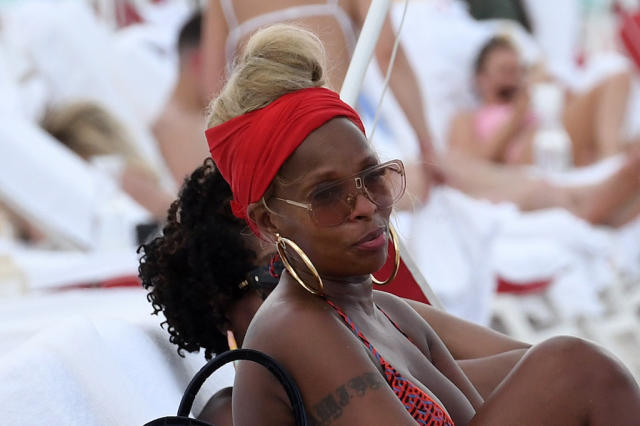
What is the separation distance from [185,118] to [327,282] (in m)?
4.52

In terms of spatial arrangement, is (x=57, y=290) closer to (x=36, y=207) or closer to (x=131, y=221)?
(x=131, y=221)

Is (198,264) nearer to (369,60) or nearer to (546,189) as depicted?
(369,60)

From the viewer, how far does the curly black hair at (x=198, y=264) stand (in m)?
2.00

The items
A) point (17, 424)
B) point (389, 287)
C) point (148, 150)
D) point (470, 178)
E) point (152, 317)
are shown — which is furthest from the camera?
point (148, 150)

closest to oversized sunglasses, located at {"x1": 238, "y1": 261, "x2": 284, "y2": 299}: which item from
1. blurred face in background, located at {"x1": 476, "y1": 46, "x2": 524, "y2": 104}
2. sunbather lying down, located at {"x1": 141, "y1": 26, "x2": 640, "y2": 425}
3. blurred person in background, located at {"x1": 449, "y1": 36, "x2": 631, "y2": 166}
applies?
sunbather lying down, located at {"x1": 141, "y1": 26, "x2": 640, "y2": 425}

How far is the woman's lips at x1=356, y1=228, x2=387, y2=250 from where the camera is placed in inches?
61.6

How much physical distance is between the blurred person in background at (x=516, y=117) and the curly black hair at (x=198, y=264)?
5.60m

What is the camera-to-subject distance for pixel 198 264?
2.01 meters

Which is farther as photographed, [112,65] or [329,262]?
[112,65]

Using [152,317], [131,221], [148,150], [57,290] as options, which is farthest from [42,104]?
[152,317]

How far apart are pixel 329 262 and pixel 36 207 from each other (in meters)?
4.74

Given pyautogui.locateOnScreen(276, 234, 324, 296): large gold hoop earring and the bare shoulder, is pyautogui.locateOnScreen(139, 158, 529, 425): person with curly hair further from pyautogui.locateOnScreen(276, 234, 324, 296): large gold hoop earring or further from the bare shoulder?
the bare shoulder

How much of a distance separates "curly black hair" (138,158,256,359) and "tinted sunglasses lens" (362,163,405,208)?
455 millimetres

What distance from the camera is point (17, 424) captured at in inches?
61.4
